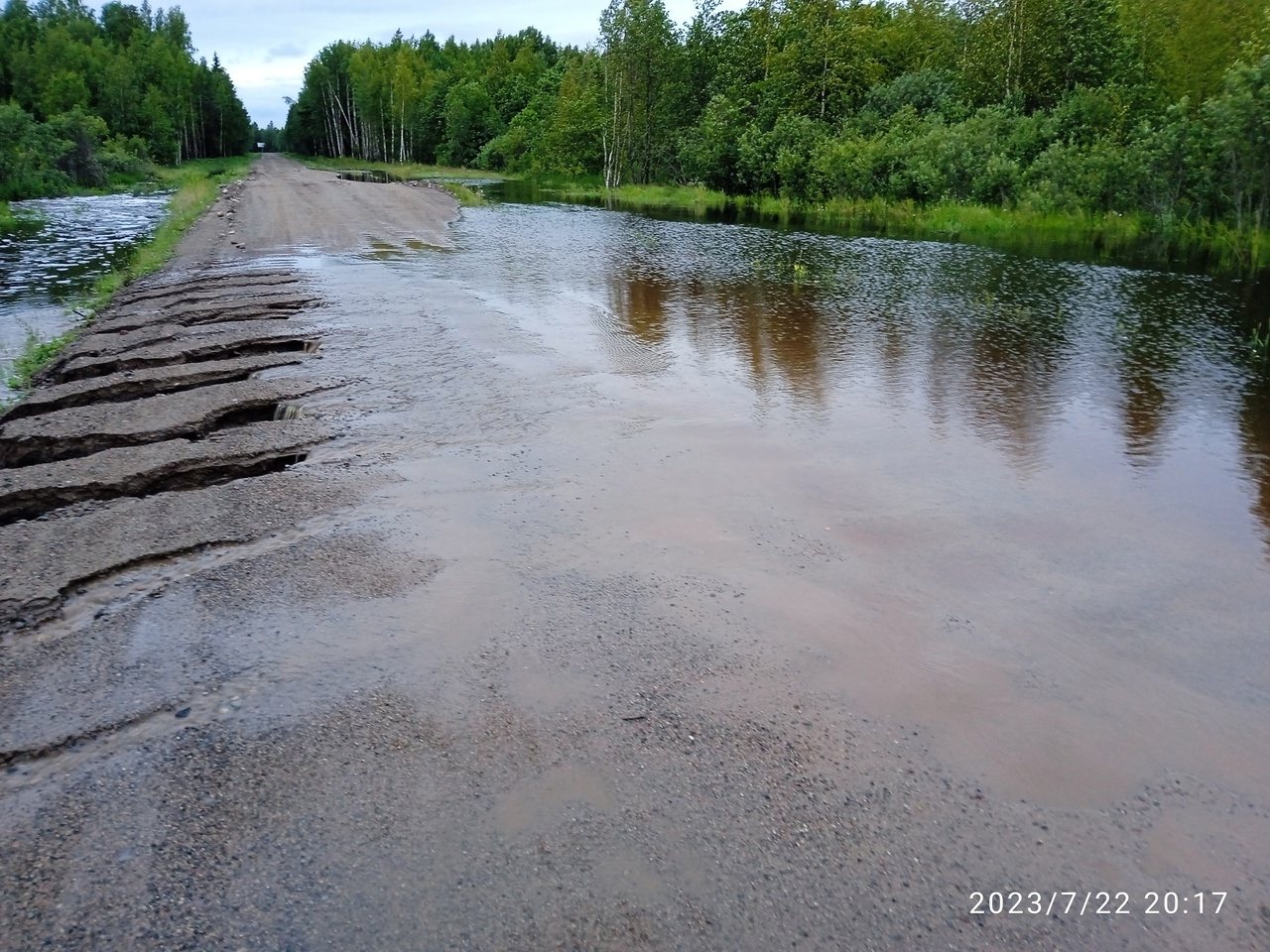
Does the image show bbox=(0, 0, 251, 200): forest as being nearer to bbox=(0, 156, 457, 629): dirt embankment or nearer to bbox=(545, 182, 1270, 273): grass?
bbox=(545, 182, 1270, 273): grass

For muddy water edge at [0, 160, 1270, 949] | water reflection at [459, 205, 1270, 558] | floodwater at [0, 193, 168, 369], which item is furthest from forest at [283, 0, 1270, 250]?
floodwater at [0, 193, 168, 369]

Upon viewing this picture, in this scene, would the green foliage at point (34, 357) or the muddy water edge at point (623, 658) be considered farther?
the green foliage at point (34, 357)

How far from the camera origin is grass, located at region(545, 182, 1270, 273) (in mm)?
21062

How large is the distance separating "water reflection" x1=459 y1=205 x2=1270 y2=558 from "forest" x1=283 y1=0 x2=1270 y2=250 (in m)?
7.54

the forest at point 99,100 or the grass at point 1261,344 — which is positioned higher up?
the forest at point 99,100

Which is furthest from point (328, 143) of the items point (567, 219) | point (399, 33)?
point (567, 219)

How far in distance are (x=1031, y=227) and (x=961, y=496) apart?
893 inches

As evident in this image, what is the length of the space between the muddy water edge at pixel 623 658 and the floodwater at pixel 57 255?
471 centimetres

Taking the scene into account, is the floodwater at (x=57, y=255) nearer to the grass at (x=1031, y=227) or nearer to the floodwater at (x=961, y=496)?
the floodwater at (x=961, y=496)

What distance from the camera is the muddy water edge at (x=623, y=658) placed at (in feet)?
9.89

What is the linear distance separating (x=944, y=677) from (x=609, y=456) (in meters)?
3.34
